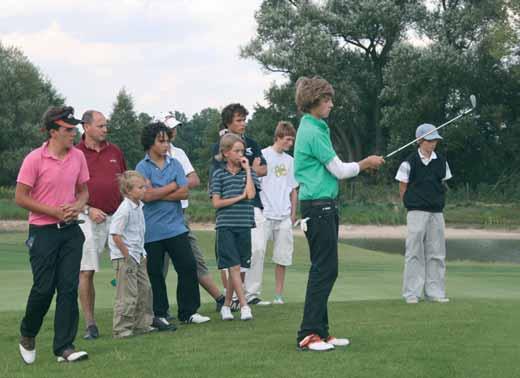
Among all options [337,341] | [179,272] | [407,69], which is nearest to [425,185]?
[179,272]

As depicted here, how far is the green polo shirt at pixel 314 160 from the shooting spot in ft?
21.9

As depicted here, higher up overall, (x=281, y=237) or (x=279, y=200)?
A: (x=279, y=200)

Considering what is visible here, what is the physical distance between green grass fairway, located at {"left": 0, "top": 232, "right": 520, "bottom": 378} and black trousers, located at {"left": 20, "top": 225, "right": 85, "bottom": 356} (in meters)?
0.25

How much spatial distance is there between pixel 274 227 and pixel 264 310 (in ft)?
4.12

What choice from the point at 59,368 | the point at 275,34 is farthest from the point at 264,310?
the point at 275,34

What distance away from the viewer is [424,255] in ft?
32.5

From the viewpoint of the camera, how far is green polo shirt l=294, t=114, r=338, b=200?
6.69 m

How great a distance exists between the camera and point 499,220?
40.3 metres

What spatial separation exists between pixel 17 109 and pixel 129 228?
158ft

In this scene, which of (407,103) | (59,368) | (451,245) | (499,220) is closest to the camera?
(59,368)

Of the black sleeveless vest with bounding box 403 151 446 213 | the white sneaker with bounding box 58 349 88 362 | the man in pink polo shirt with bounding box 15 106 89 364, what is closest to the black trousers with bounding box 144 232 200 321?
the man in pink polo shirt with bounding box 15 106 89 364

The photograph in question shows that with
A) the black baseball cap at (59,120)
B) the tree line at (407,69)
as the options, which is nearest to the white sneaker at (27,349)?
the black baseball cap at (59,120)

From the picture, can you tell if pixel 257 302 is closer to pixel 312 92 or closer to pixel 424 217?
pixel 424 217

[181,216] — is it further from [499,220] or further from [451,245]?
[499,220]
